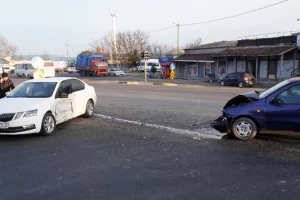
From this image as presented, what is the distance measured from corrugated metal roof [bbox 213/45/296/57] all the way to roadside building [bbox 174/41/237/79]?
244cm

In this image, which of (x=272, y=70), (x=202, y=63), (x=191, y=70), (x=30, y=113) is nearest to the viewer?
(x=30, y=113)

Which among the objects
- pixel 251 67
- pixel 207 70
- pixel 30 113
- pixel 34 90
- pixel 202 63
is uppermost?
pixel 202 63

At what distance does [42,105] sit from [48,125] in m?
0.55

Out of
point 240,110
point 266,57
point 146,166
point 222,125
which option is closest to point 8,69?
point 266,57

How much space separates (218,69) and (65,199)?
35.1 metres

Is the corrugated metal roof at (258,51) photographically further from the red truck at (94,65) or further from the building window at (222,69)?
the red truck at (94,65)

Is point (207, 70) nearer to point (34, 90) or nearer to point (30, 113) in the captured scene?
point (34, 90)

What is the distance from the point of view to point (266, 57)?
30828mm

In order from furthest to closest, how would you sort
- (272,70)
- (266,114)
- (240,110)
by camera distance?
(272,70)
(240,110)
(266,114)

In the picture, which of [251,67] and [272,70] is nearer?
[272,70]

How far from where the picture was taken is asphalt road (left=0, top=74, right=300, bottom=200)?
4164 mm

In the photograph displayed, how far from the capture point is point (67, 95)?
325 inches

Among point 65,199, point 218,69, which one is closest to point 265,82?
point 218,69

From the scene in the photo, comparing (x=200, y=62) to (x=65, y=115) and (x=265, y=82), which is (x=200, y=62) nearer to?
(x=265, y=82)
